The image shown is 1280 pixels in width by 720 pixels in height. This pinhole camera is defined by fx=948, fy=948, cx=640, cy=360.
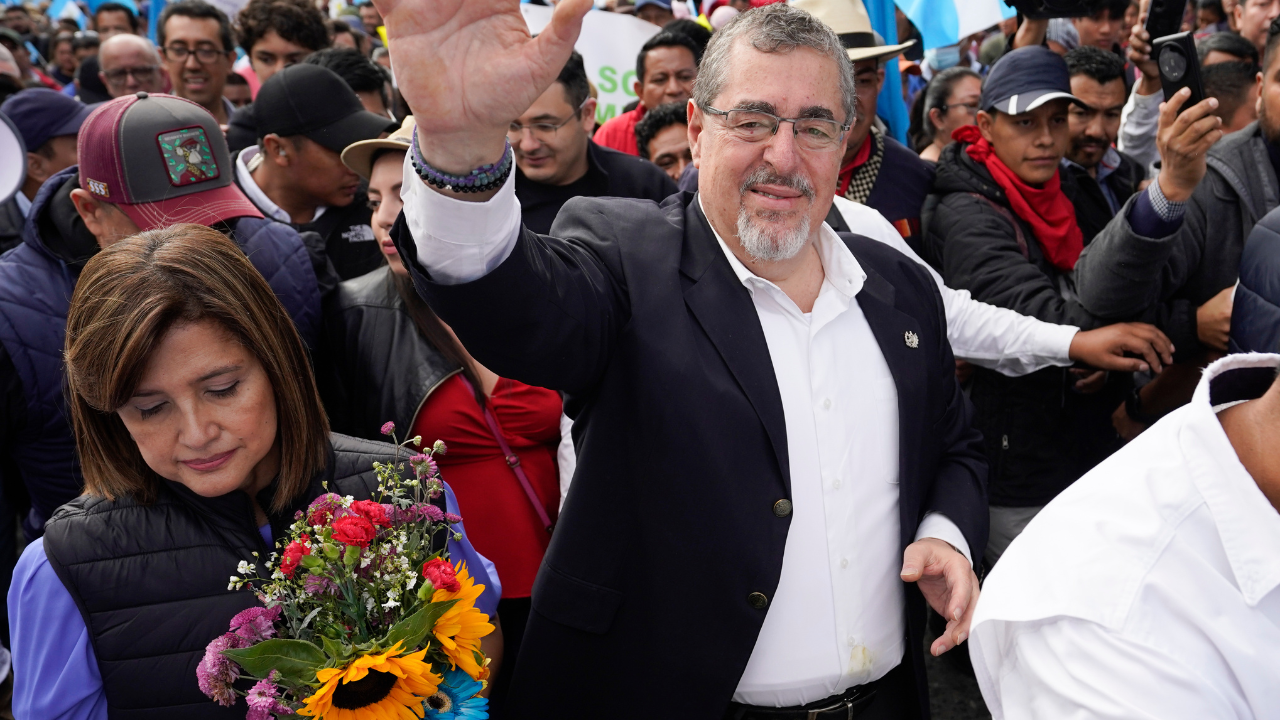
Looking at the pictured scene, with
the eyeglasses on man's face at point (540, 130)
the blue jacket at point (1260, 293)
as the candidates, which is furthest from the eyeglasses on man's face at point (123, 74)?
the blue jacket at point (1260, 293)

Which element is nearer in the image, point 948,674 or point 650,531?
point 650,531

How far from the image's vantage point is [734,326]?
6.20 feet

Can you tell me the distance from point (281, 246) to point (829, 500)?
1785mm

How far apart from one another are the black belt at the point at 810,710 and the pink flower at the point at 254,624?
0.96 metres

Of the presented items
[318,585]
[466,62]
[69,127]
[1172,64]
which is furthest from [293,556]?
[69,127]

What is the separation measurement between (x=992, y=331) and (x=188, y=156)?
243 centimetres

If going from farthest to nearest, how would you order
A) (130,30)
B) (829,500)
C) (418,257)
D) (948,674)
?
(130,30), (948,674), (829,500), (418,257)

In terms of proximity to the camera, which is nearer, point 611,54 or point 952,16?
point 952,16

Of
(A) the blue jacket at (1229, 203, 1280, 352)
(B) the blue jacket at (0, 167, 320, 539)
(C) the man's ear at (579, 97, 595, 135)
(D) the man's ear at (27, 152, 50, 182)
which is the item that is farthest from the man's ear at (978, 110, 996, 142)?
(D) the man's ear at (27, 152, 50, 182)

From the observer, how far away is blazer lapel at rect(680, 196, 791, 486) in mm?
1830

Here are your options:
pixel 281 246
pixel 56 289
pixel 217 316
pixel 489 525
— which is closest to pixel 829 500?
pixel 489 525

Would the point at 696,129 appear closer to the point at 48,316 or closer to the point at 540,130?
the point at 540,130

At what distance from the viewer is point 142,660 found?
1.63m

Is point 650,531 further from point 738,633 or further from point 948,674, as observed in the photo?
point 948,674
